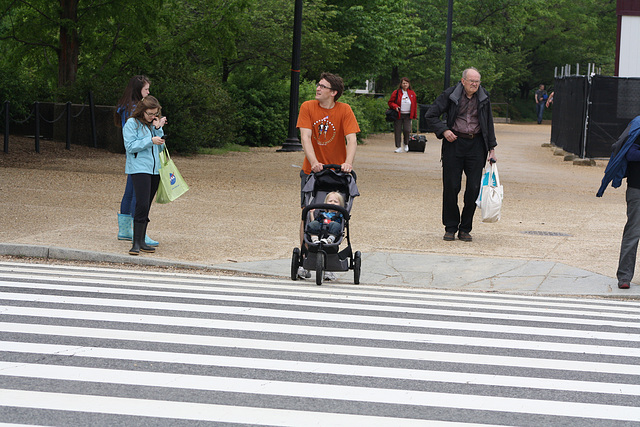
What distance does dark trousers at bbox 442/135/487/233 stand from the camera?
1146cm

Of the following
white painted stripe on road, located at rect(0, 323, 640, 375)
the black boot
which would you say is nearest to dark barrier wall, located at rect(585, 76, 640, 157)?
the black boot

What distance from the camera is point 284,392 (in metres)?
5.10

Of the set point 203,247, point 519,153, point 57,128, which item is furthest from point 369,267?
point 519,153

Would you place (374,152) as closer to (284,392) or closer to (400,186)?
(400,186)

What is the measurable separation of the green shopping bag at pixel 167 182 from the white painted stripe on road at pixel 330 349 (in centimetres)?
379

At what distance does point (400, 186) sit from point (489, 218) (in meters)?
6.50

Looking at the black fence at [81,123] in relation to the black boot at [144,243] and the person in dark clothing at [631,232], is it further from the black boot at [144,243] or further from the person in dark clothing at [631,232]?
the person in dark clothing at [631,232]

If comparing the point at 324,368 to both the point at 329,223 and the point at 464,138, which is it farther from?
the point at 464,138

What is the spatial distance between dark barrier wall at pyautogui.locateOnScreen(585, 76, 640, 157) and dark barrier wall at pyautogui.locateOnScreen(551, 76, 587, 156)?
32 cm

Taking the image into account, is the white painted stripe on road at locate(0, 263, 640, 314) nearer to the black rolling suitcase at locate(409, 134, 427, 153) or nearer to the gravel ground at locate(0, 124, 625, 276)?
the gravel ground at locate(0, 124, 625, 276)

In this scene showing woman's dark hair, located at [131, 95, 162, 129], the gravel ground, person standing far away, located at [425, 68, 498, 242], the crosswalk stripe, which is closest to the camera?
the crosswalk stripe

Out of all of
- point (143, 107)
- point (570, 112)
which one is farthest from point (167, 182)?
point (570, 112)

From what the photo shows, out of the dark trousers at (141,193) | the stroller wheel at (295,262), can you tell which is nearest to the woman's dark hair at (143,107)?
the dark trousers at (141,193)

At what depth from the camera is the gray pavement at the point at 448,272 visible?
30.5 ft
